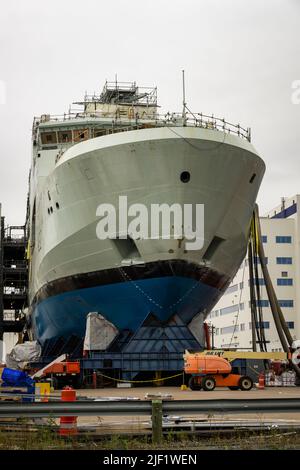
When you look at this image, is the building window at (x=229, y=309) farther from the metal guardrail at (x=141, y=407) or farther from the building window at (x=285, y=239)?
the metal guardrail at (x=141, y=407)

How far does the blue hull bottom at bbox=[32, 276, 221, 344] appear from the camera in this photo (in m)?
24.7

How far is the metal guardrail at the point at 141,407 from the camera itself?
8609mm

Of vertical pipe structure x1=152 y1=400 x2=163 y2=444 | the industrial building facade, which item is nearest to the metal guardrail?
vertical pipe structure x1=152 y1=400 x2=163 y2=444

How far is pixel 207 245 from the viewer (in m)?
25.3

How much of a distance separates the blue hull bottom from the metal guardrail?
51.6 feet

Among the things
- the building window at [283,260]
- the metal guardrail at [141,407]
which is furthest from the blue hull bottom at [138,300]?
the building window at [283,260]

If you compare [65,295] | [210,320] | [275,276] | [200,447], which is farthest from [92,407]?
[210,320]

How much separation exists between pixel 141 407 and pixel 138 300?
16.2m

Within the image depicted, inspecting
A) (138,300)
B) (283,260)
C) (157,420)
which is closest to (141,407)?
(157,420)

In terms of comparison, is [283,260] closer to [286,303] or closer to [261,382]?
[286,303]

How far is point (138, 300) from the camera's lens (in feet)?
81.6

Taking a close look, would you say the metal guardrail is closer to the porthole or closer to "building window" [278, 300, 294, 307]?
the porthole

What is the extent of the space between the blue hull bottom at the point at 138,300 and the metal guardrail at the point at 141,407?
619 inches

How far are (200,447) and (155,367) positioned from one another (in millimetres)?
15996
